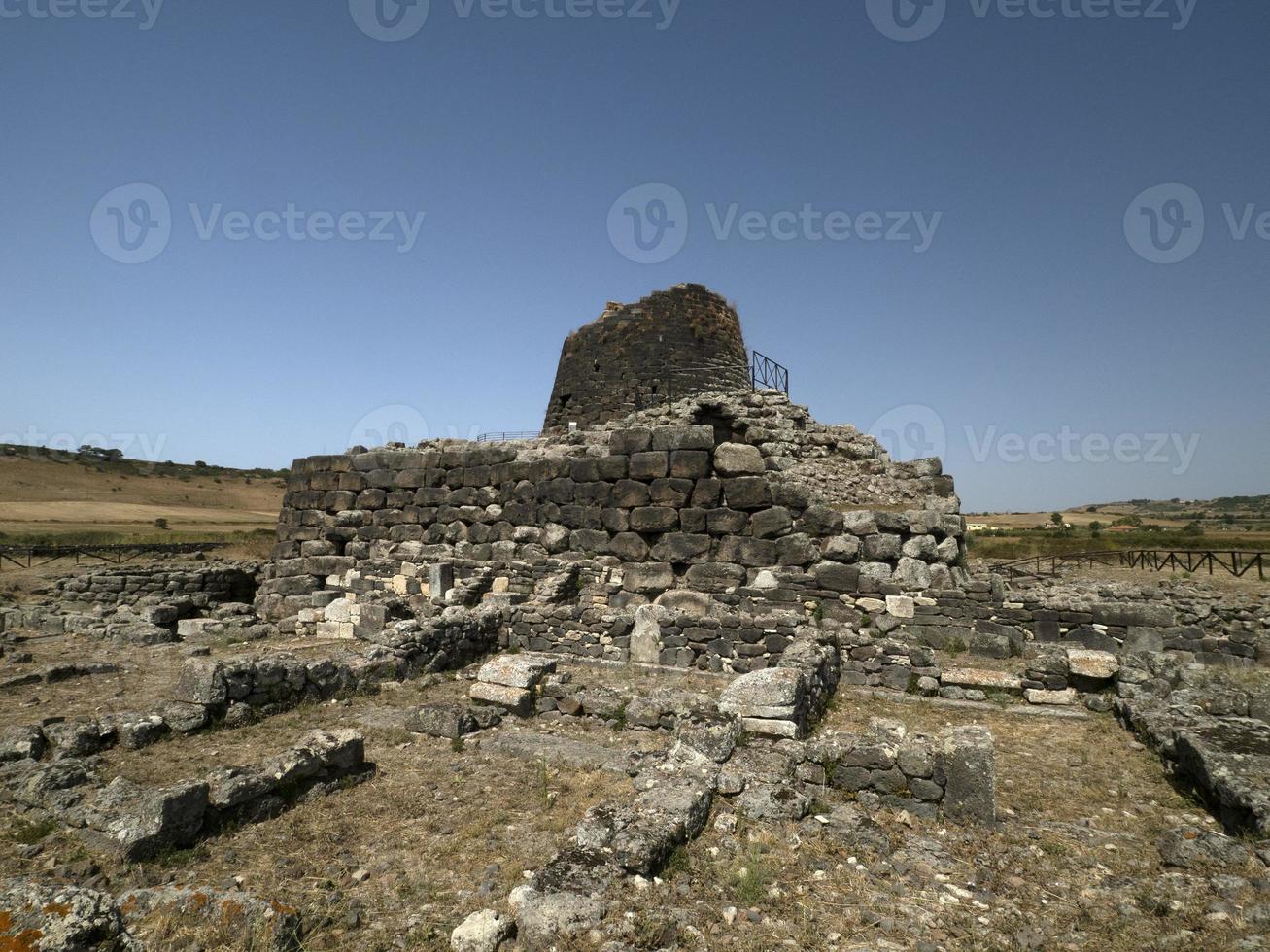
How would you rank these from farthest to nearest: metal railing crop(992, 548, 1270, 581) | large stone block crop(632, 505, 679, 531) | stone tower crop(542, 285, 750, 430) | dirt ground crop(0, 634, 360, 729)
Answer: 1. metal railing crop(992, 548, 1270, 581)
2. stone tower crop(542, 285, 750, 430)
3. large stone block crop(632, 505, 679, 531)
4. dirt ground crop(0, 634, 360, 729)

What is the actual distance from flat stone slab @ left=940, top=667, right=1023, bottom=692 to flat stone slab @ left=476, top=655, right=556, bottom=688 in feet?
15.6

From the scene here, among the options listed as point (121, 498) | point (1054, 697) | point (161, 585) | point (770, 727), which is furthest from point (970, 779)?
point (121, 498)

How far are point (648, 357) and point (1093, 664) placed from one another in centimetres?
1142

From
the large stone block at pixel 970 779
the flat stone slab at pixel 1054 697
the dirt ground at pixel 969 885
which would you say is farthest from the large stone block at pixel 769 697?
the flat stone slab at pixel 1054 697

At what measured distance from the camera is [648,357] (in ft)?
54.6

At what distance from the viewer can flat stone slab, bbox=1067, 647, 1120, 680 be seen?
7562mm

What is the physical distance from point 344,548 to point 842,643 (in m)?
9.81

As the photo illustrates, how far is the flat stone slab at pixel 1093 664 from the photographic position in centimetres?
756

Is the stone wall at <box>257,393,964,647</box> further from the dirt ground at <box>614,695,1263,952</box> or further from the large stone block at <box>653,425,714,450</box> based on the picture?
the dirt ground at <box>614,695,1263,952</box>

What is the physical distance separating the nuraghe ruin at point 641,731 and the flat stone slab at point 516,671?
0.16ft

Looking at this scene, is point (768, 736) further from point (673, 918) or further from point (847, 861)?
point (673, 918)

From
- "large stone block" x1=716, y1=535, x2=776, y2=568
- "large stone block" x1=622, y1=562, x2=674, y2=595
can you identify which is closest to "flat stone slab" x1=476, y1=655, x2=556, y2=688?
"large stone block" x1=622, y1=562, x2=674, y2=595

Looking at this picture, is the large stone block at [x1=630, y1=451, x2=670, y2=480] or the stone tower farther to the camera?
the stone tower

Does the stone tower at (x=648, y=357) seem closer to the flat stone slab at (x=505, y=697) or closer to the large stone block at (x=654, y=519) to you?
the large stone block at (x=654, y=519)
